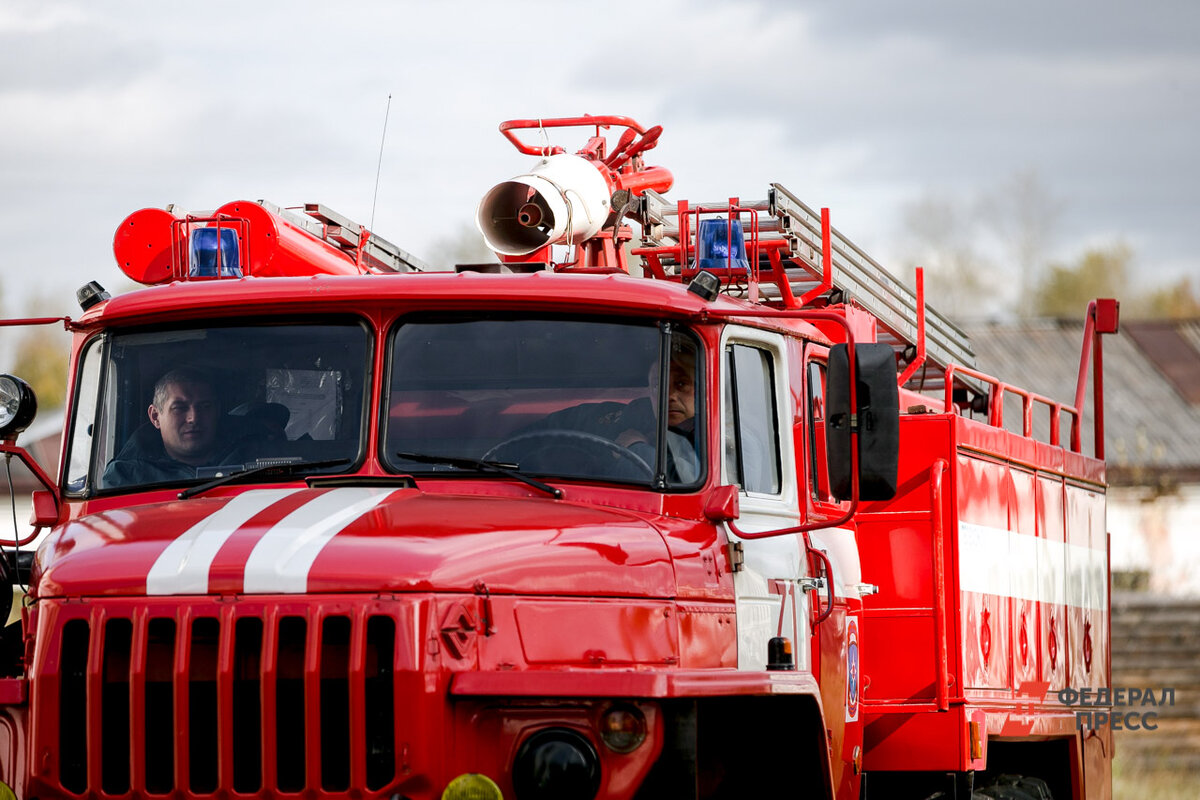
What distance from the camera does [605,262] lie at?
314 inches

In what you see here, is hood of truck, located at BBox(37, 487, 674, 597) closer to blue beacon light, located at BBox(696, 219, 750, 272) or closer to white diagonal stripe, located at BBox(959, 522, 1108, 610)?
blue beacon light, located at BBox(696, 219, 750, 272)

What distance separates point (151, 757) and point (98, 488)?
4.44 feet

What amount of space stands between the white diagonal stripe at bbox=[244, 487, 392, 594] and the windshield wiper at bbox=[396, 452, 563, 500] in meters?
0.30

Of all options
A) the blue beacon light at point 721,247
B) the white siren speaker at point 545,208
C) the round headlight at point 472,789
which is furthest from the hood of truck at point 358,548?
the white siren speaker at point 545,208

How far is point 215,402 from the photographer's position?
5.99 metres

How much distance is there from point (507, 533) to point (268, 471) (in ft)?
2.95

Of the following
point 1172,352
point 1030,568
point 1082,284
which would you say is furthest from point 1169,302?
point 1030,568

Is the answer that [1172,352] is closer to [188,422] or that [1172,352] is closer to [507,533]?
[188,422]

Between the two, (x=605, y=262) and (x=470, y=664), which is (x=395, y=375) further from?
(x=605, y=262)

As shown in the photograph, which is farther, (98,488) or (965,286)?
(965,286)

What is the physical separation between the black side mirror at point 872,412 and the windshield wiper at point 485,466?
917 millimetres

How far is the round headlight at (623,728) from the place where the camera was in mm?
4973

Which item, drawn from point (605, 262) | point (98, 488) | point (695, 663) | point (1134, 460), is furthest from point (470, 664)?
point (1134, 460)

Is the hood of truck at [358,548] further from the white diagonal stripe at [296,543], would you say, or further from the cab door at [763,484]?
the cab door at [763,484]
